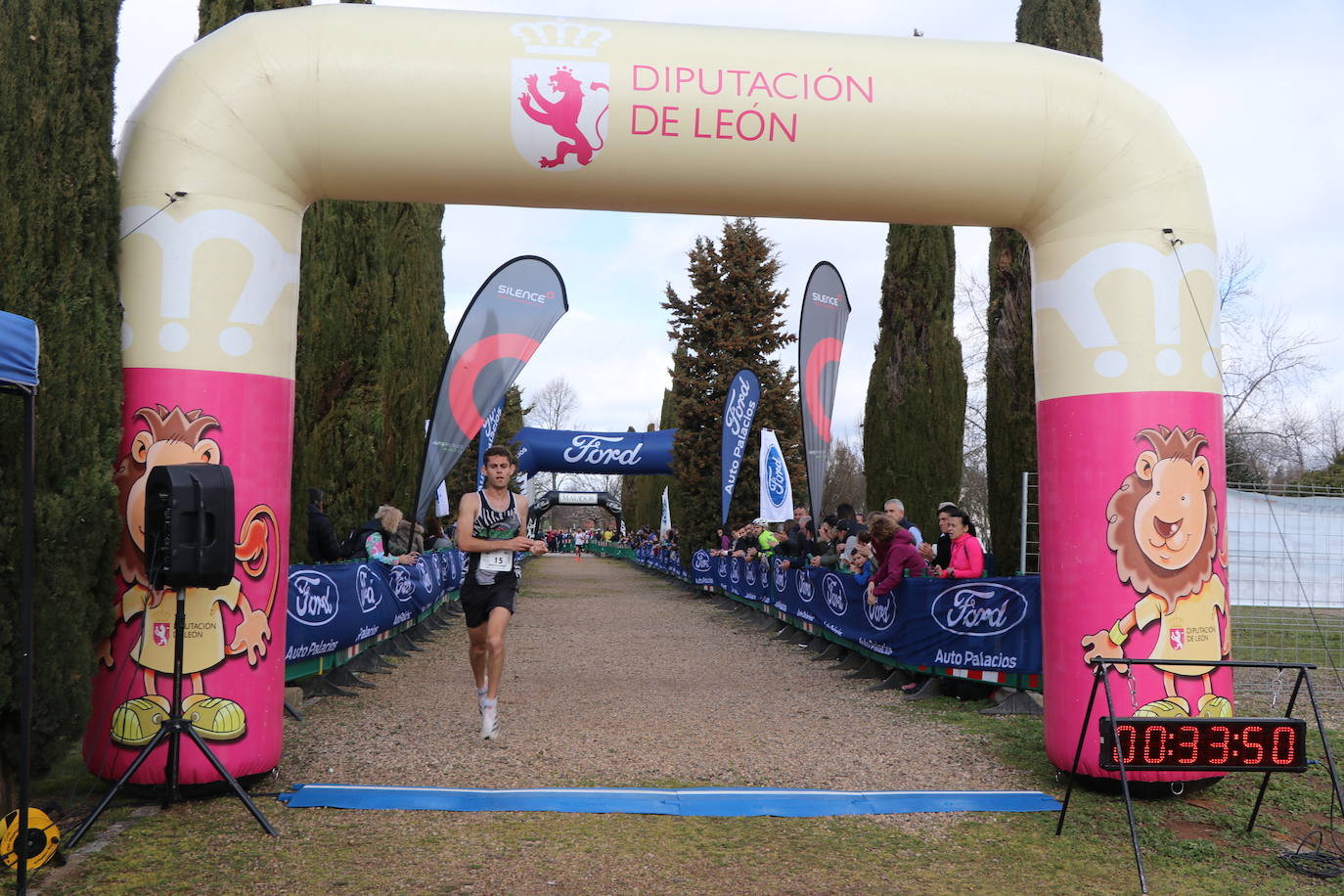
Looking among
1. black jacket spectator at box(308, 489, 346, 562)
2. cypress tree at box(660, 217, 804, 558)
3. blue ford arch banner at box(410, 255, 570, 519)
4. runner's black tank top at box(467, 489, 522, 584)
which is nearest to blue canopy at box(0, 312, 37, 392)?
runner's black tank top at box(467, 489, 522, 584)

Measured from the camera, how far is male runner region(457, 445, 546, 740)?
7.43m

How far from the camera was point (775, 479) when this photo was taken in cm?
1602

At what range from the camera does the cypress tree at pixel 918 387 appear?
19.5 m

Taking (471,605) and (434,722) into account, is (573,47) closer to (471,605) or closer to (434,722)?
(471,605)

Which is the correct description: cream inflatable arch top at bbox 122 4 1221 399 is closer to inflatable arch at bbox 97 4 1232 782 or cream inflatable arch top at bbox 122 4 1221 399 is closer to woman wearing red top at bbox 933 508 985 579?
inflatable arch at bbox 97 4 1232 782

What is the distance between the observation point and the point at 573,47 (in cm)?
628

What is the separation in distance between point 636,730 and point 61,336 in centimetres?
465

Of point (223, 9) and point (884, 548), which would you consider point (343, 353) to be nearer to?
point (223, 9)

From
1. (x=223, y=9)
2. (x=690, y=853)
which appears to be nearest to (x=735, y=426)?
(x=223, y=9)

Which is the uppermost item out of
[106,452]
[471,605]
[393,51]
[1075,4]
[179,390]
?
[1075,4]

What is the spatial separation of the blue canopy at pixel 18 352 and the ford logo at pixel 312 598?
14.3ft

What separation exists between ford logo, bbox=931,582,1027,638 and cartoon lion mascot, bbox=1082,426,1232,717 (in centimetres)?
219

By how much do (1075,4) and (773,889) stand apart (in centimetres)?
1240

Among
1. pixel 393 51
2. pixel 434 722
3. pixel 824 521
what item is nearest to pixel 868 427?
pixel 824 521
